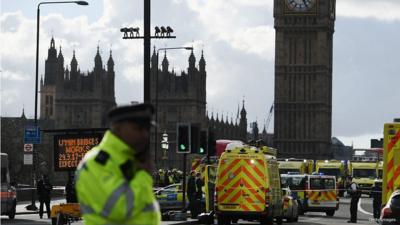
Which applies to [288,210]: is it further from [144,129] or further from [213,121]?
[213,121]

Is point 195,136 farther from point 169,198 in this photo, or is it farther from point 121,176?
point 121,176

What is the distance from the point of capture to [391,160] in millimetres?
22000

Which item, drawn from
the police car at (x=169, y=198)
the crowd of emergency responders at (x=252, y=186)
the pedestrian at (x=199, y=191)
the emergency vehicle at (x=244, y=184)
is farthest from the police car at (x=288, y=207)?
the police car at (x=169, y=198)

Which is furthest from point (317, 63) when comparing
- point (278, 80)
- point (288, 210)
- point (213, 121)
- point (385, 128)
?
point (385, 128)

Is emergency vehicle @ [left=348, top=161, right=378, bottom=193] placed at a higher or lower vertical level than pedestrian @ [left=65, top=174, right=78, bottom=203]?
lower

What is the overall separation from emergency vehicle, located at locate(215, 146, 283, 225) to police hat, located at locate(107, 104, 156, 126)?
22619 mm

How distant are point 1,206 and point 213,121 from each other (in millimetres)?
118281

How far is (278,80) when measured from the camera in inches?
5610

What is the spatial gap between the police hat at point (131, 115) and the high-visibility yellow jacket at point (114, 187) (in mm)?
88

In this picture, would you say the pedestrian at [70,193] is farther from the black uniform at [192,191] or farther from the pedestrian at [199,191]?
the pedestrian at [199,191]

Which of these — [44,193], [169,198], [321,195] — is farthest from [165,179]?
[44,193]

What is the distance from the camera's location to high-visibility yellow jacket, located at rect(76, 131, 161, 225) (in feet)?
17.1

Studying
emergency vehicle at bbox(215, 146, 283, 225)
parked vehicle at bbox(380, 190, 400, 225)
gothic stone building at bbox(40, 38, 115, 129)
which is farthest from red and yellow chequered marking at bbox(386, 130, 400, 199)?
gothic stone building at bbox(40, 38, 115, 129)

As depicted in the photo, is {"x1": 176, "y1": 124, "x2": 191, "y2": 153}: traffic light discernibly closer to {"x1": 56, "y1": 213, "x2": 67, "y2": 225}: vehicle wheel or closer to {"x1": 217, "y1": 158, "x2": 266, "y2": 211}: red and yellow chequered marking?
{"x1": 217, "y1": 158, "x2": 266, "y2": 211}: red and yellow chequered marking
